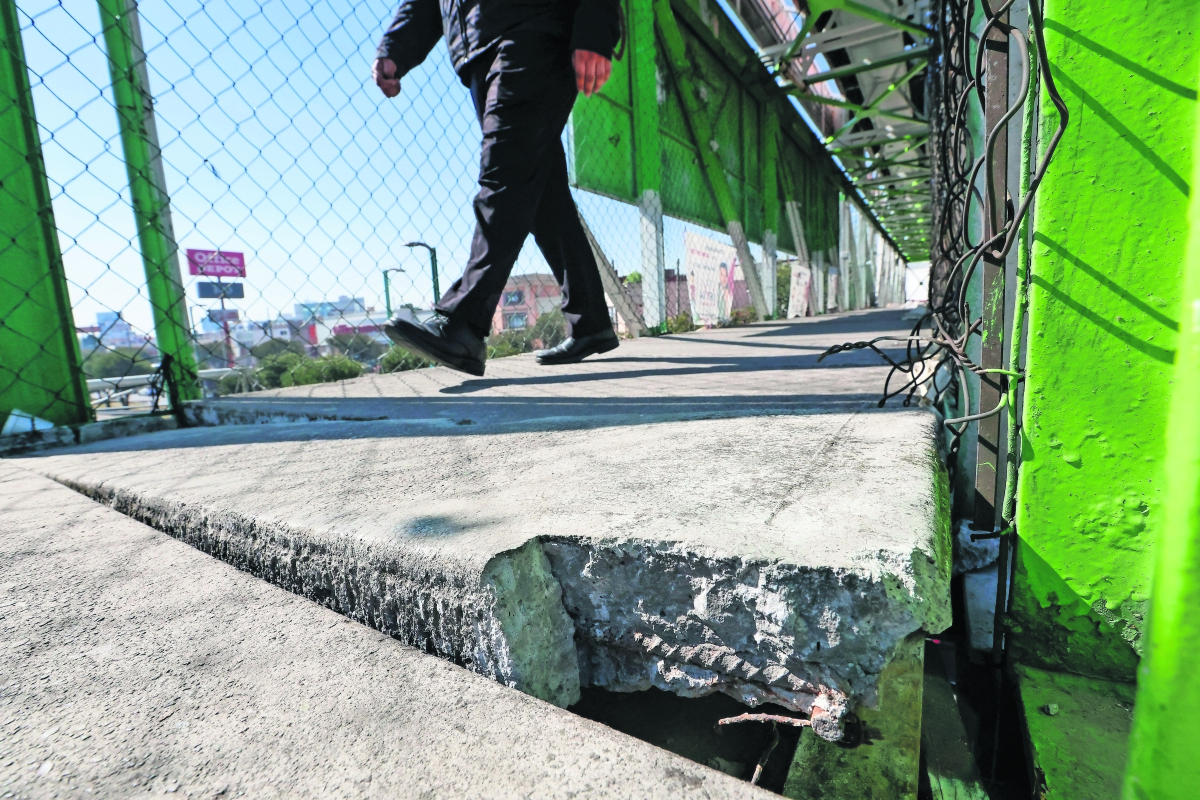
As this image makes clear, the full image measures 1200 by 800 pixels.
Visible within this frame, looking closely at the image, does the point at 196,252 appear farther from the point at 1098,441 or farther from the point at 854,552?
the point at 1098,441

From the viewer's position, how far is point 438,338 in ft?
5.08

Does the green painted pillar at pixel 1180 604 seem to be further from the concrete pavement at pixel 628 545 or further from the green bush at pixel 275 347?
the green bush at pixel 275 347

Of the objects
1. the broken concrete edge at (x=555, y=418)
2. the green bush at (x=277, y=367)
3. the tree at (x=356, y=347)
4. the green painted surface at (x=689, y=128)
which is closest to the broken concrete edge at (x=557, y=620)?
the broken concrete edge at (x=555, y=418)

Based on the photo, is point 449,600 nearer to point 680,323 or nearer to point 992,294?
point 992,294

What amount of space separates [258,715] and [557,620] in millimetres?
248

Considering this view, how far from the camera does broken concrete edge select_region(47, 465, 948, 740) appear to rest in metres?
0.49

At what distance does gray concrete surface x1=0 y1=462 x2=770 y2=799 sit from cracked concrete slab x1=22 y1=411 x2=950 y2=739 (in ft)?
0.18

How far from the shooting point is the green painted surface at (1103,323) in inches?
22.1

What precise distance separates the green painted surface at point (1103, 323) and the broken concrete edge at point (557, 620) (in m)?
0.33

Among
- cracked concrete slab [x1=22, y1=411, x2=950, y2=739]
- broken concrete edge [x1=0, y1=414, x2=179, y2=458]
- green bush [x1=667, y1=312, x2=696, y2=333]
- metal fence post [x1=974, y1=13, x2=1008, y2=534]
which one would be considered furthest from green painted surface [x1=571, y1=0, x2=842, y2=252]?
cracked concrete slab [x1=22, y1=411, x2=950, y2=739]

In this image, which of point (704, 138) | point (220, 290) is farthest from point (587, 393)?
point (704, 138)

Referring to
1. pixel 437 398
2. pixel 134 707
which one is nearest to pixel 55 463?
pixel 437 398

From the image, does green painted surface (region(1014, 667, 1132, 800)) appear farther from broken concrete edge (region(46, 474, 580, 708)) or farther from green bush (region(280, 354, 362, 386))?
green bush (region(280, 354, 362, 386))

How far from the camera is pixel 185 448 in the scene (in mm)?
1293
